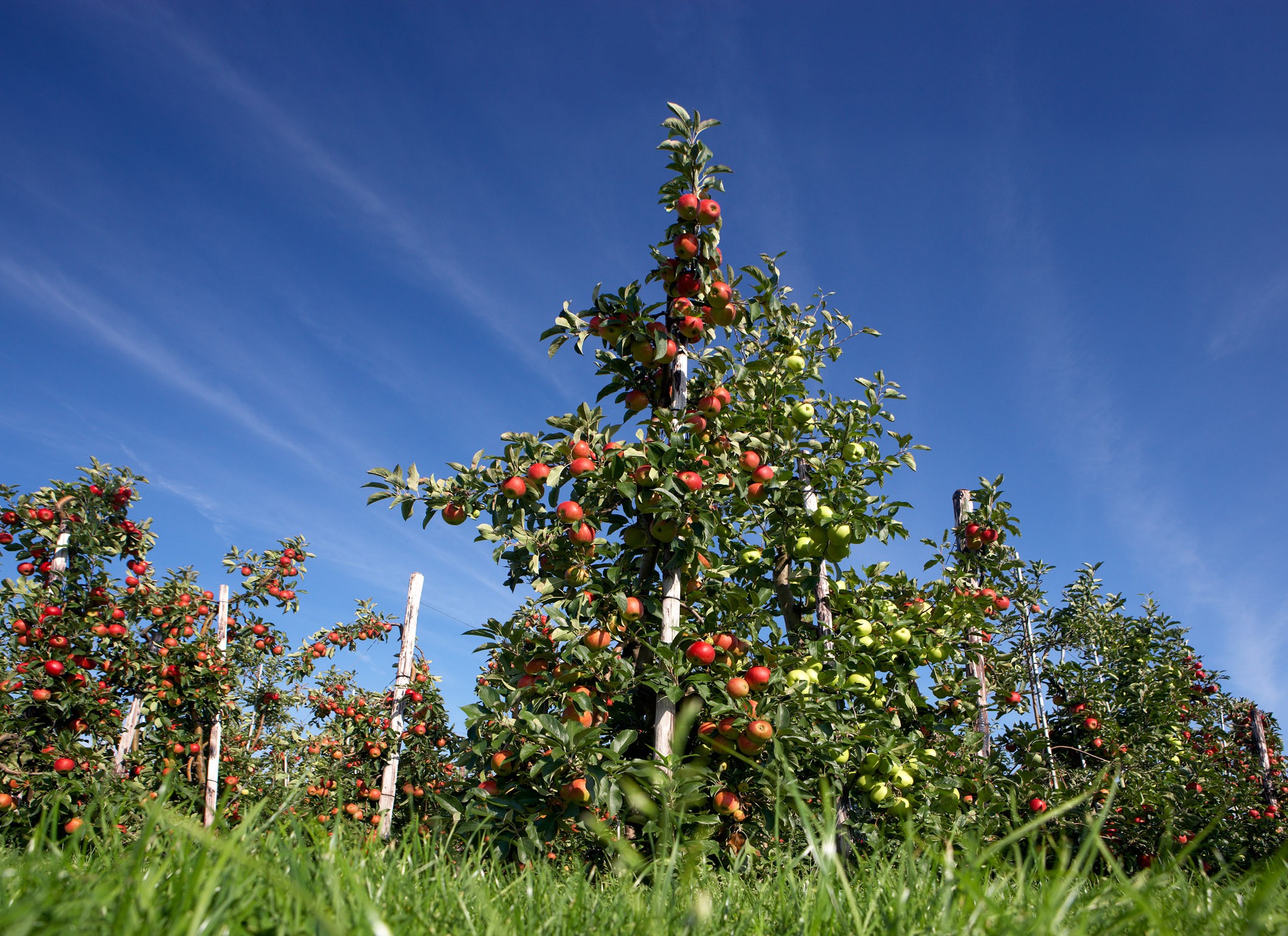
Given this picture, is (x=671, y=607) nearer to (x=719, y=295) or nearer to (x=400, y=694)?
(x=719, y=295)

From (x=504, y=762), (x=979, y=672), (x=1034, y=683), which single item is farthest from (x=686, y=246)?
(x=1034, y=683)

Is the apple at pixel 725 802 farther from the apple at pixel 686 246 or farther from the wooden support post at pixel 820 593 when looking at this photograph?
the apple at pixel 686 246

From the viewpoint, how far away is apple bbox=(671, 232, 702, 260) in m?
3.96

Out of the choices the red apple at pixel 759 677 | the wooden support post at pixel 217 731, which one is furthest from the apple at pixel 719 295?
the wooden support post at pixel 217 731

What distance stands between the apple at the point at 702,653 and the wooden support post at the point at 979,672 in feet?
8.46

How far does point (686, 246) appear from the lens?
396 centimetres

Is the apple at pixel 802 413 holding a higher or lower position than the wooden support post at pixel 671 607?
higher

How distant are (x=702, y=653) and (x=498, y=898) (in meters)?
2.17

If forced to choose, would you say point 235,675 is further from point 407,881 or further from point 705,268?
point 407,881

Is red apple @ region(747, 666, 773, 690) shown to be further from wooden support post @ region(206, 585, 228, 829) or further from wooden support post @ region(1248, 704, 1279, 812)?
wooden support post @ region(1248, 704, 1279, 812)

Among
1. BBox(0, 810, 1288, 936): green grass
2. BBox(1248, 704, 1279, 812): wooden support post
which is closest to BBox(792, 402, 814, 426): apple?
BBox(0, 810, 1288, 936): green grass

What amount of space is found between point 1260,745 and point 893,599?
11956mm

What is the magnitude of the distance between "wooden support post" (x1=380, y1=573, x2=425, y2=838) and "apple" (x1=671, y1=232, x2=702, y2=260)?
6.38m

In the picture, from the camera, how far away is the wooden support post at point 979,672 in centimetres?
512
